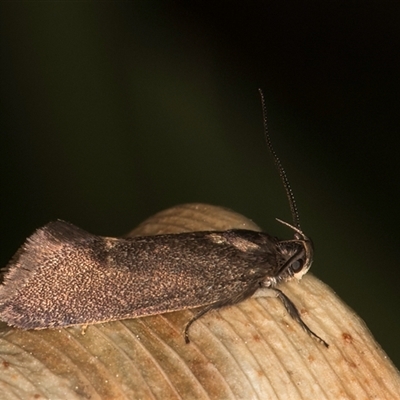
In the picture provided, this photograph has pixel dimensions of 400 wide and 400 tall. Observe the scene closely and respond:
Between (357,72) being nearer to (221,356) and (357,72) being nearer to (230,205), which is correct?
(230,205)

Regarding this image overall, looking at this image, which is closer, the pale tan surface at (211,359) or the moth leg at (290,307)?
the pale tan surface at (211,359)

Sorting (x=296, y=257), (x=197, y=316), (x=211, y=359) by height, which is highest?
(x=296, y=257)

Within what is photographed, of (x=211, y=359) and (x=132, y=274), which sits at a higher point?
(x=132, y=274)

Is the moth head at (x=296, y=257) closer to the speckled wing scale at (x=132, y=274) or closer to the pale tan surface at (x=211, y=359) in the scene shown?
the speckled wing scale at (x=132, y=274)

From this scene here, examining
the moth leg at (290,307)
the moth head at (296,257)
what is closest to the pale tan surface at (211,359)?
the moth leg at (290,307)

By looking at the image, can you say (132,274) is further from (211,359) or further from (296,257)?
(296,257)

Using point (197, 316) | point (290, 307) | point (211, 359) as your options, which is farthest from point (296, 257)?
point (211, 359)

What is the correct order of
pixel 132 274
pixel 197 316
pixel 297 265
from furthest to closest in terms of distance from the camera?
pixel 297 265 < pixel 132 274 < pixel 197 316
